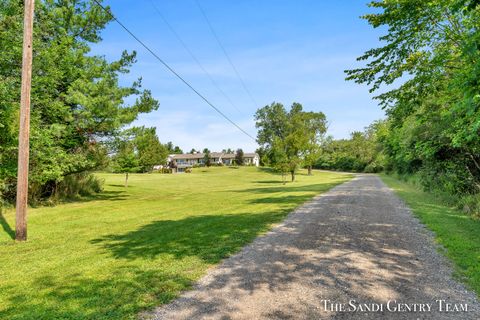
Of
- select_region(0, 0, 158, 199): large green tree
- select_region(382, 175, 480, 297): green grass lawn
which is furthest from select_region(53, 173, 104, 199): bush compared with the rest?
select_region(382, 175, 480, 297): green grass lawn

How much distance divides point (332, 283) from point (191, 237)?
480 cm

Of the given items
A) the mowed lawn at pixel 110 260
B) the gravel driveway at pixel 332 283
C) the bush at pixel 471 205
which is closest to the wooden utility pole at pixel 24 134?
the mowed lawn at pixel 110 260

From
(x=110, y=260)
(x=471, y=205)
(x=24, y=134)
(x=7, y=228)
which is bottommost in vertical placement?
(x=7, y=228)

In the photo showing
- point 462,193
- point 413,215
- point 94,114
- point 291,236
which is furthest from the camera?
point 94,114

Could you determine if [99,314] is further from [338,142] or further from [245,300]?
[338,142]

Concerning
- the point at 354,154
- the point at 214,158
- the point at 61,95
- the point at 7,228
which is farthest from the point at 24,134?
the point at 214,158

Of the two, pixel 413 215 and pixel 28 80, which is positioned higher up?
pixel 28 80

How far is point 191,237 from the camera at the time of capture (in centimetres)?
862

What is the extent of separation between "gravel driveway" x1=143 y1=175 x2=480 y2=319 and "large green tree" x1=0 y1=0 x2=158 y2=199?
12.9m

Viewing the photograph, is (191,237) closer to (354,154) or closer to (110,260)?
(110,260)

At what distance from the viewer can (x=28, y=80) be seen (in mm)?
9117

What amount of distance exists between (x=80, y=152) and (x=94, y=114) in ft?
9.70

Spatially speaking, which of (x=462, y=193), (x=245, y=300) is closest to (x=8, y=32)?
(x=245, y=300)

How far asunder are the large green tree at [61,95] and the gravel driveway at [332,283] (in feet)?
42.2
